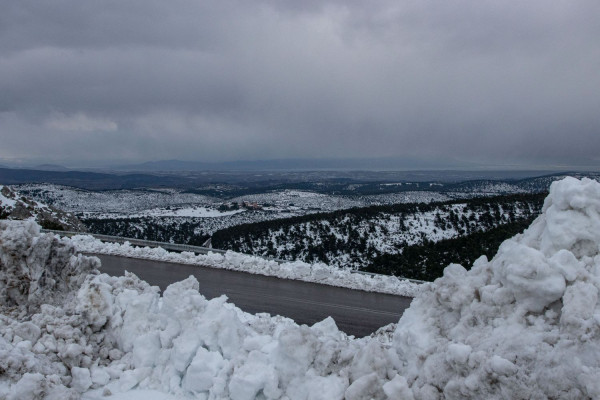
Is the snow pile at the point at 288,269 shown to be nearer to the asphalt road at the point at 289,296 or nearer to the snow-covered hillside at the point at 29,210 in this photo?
the asphalt road at the point at 289,296

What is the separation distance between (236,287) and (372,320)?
5.56 m

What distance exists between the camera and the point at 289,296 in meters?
15.4

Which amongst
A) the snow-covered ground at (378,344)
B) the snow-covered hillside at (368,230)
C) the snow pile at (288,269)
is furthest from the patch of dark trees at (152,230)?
the snow-covered ground at (378,344)

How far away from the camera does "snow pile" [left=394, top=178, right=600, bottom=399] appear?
5.04 meters

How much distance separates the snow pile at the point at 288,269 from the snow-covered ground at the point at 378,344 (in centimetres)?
908

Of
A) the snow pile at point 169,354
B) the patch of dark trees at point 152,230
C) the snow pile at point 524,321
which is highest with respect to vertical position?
the snow pile at point 524,321

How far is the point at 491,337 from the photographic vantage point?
579 cm

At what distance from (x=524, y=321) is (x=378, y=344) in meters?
2.14

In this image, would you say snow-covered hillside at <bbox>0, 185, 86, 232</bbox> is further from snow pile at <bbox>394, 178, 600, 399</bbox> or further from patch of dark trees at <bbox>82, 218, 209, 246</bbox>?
snow pile at <bbox>394, 178, 600, 399</bbox>

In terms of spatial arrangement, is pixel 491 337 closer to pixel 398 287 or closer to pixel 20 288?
pixel 20 288

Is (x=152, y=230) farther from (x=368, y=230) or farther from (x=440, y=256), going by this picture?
(x=440, y=256)

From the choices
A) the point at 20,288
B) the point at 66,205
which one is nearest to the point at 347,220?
the point at 20,288

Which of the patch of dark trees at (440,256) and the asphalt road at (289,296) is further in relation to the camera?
the patch of dark trees at (440,256)

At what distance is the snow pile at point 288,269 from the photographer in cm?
1697
